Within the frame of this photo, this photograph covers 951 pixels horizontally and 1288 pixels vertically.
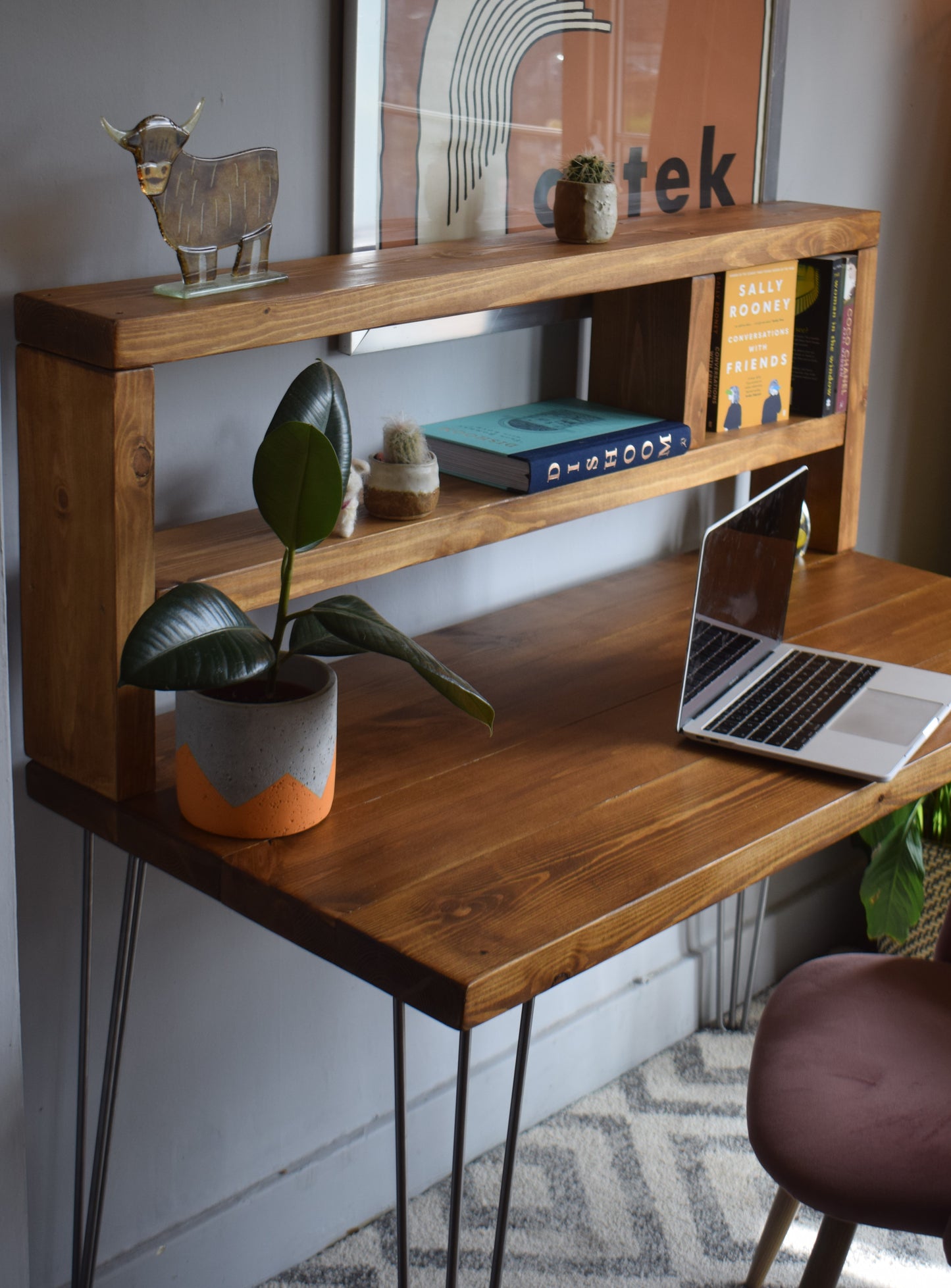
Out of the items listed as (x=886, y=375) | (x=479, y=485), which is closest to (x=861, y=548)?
(x=886, y=375)

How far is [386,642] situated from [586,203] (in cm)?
71

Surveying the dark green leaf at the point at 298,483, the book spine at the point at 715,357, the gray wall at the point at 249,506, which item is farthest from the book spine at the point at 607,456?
the dark green leaf at the point at 298,483

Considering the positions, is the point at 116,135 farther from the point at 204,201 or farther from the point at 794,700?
the point at 794,700

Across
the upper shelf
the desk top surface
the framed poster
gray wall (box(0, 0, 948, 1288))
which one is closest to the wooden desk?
the desk top surface

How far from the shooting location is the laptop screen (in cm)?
157

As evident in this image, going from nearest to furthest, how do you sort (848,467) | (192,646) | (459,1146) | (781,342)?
1. (192,646)
2. (459,1146)
3. (781,342)
4. (848,467)

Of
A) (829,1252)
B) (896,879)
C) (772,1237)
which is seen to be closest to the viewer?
(829,1252)

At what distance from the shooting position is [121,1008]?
155 cm

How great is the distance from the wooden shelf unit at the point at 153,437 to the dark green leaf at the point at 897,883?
876 mm

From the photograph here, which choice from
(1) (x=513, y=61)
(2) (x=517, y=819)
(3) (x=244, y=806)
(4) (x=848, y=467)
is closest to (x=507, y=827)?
(2) (x=517, y=819)

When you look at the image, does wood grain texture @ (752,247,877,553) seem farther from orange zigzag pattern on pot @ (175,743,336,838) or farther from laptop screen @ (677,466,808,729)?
orange zigzag pattern on pot @ (175,743,336,838)

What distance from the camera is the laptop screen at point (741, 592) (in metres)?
1.57

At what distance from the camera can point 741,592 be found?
1.67 metres

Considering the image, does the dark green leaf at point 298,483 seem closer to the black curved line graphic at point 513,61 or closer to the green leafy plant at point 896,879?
the black curved line graphic at point 513,61
